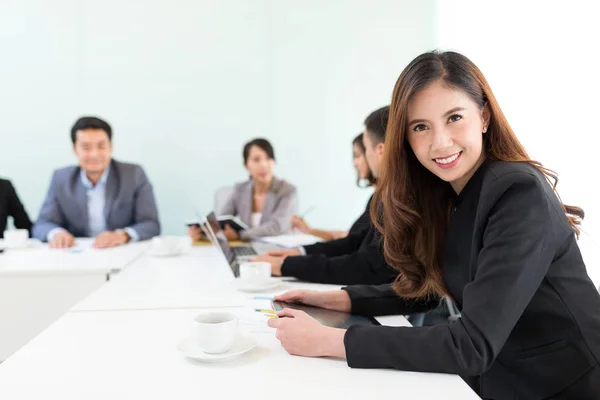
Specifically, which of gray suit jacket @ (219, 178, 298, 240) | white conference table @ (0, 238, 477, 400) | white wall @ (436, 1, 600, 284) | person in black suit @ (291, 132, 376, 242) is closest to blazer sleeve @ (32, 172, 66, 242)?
gray suit jacket @ (219, 178, 298, 240)

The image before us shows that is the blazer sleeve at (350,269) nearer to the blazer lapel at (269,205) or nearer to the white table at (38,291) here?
the white table at (38,291)

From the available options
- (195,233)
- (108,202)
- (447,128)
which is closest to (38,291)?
(195,233)

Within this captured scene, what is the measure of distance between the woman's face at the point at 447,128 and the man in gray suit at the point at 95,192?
2.47m

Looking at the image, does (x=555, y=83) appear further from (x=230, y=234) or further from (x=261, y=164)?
(x=261, y=164)

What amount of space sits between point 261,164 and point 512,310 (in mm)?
3189

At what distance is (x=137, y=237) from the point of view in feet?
10.3

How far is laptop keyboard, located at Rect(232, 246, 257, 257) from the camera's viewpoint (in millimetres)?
2462

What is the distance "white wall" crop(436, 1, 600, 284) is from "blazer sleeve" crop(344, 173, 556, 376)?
150cm

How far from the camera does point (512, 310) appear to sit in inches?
39.3

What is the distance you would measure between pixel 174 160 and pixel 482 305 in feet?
13.3

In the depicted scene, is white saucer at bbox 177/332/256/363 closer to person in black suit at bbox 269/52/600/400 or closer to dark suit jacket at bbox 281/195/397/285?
person in black suit at bbox 269/52/600/400

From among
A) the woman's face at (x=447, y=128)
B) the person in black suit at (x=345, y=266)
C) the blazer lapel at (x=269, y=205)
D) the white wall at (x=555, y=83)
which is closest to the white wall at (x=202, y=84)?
the blazer lapel at (x=269, y=205)

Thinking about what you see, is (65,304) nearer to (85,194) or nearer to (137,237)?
(137,237)

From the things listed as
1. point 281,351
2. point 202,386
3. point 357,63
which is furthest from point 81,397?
point 357,63
